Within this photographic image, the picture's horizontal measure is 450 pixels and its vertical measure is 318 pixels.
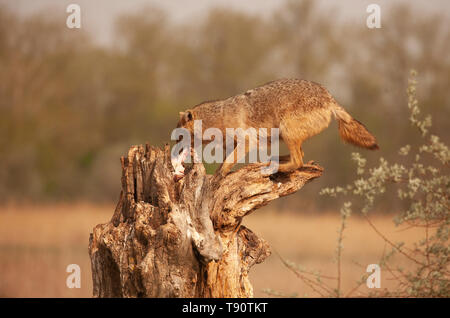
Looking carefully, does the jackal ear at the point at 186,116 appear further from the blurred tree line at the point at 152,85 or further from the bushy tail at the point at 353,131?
the blurred tree line at the point at 152,85

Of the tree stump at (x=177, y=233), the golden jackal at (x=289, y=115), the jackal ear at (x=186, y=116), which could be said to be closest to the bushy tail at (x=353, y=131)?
the golden jackal at (x=289, y=115)

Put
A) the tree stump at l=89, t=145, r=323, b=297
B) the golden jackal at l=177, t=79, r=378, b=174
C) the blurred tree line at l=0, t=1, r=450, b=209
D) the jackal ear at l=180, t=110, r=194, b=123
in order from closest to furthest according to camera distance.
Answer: the tree stump at l=89, t=145, r=323, b=297 < the golden jackal at l=177, t=79, r=378, b=174 < the jackal ear at l=180, t=110, r=194, b=123 < the blurred tree line at l=0, t=1, r=450, b=209

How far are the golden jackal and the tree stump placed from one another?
0.74m

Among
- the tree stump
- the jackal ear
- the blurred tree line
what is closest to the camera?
the tree stump

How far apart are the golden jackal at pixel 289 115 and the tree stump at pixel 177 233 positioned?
745 mm

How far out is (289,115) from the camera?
20.0 ft

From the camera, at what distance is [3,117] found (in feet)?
64.5

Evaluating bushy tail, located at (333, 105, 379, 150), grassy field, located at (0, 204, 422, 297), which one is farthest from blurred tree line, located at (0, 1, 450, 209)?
bushy tail, located at (333, 105, 379, 150)

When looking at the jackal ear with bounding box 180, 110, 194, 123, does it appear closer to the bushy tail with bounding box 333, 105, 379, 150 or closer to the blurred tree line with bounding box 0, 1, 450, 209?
the bushy tail with bounding box 333, 105, 379, 150

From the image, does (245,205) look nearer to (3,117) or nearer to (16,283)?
(16,283)

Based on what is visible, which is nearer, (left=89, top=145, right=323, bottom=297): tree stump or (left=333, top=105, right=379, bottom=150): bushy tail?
(left=89, top=145, right=323, bottom=297): tree stump

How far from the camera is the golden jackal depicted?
6.07 meters

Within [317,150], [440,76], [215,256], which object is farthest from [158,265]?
[317,150]

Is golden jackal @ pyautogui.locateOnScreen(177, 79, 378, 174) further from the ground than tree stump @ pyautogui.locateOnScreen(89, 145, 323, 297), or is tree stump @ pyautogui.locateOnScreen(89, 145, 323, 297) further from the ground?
golden jackal @ pyautogui.locateOnScreen(177, 79, 378, 174)
